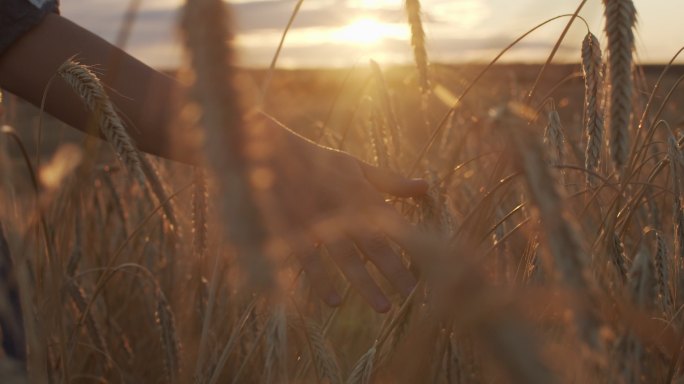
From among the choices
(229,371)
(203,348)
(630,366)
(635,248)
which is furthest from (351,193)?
(229,371)

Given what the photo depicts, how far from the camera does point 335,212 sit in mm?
1448

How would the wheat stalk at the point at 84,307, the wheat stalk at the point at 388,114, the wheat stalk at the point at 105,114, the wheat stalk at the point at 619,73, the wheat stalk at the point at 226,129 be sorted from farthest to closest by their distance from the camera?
1. the wheat stalk at the point at 388,114
2. the wheat stalk at the point at 84,307
3. the wheat stalk at the point at 105,114
4. the wheat stalk at the point at 619,73
5. the wheat stalk at the point at 226,129

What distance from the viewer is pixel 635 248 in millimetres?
2035

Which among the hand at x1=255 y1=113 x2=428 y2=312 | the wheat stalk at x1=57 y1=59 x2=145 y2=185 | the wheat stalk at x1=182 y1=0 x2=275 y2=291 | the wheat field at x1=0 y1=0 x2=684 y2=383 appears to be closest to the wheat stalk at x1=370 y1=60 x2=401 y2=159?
the wheat field at x1=0 y1=0 x2=684 y2=383

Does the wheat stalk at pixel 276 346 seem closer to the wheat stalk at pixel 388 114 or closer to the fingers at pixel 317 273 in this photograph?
the fingers at pixel 317 273

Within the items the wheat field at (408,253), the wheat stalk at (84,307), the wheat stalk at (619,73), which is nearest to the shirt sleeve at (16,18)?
the wheat field at (408,253)

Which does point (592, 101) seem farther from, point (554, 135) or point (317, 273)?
point (317, 273)

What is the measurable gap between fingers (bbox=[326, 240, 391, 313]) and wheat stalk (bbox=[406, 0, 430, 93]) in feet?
1.45

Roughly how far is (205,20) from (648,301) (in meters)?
0.87

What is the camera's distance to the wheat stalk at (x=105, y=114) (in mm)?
1308

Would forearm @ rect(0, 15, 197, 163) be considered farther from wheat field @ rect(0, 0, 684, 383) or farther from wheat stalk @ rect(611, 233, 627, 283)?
wheat stalk @ rect(611, 233, 627, 283)

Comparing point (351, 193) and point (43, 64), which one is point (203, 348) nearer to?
point (351, 193)

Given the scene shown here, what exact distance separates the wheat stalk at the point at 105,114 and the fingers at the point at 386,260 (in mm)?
423

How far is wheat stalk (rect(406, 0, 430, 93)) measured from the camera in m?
1.70
